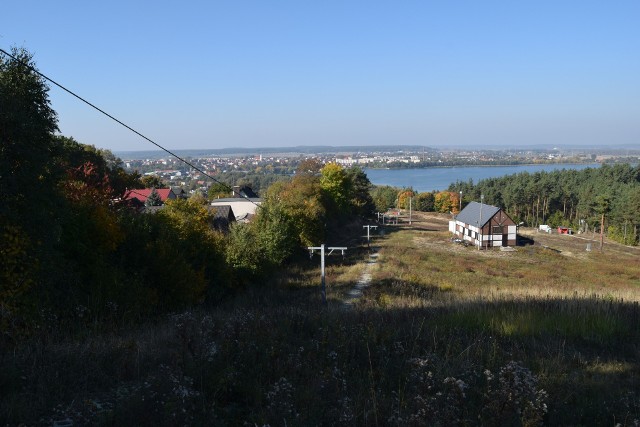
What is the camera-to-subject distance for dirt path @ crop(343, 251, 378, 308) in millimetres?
18191

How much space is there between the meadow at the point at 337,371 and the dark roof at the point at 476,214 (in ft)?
146

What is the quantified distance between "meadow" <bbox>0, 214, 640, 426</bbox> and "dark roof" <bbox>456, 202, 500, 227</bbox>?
4459 cm

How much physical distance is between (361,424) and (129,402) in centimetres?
179

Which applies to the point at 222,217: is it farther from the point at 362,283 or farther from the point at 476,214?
the point at 476,214

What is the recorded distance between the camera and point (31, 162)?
33.8ft

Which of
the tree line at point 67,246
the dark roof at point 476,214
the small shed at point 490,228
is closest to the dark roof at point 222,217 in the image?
the tree line at point 67,246

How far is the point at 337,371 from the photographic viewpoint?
4.29 m

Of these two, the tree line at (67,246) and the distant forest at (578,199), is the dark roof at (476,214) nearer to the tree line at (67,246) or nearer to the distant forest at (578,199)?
the distant forest at (578,199)

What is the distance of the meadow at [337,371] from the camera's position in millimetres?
3539

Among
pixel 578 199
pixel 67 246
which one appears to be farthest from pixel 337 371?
pixel 578 199

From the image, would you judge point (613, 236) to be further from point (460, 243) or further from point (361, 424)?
point (361, 424)

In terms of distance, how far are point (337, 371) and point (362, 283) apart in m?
19.8

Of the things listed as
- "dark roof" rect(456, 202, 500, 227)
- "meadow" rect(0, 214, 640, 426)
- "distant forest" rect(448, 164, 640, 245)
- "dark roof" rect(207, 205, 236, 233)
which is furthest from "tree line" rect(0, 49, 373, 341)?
"distant forest" rect(448, 164, 640, 245)

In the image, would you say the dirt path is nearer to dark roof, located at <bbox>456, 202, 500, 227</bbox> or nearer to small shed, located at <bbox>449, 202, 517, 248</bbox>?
small shed, located at <bbox>449, 202, 517, 248</bbox>
